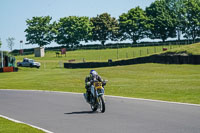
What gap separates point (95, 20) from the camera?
449ft

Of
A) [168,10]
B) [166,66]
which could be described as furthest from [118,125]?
[168,10]

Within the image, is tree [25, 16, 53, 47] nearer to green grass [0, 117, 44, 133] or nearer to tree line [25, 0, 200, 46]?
tree line [25, 0, 200, 46]

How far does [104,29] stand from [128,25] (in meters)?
10.9

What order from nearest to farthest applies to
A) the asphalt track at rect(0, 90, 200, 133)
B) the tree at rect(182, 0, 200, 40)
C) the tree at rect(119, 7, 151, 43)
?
the asphalt track at rect(0, 90, 200, 133) → the tree at rect(182, 0, 200, 40) → the tree at rect(119, 7, 151, 43)

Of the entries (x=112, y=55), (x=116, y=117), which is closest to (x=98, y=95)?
(x=116, y=117)

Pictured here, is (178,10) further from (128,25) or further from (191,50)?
(191,50)

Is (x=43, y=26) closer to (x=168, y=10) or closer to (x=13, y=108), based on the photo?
(x=168, y=10)

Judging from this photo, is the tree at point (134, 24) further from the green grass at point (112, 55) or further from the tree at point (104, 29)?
the green grass at point (112, 55)

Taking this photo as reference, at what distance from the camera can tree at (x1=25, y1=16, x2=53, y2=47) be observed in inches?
5123

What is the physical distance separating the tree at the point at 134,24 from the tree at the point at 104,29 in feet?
13.8

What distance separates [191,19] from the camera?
112250mm

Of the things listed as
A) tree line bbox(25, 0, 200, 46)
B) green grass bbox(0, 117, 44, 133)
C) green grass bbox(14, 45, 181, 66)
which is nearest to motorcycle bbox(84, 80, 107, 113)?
green grass bbox(0, 117, 44, 133)

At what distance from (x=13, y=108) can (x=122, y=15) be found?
370ft

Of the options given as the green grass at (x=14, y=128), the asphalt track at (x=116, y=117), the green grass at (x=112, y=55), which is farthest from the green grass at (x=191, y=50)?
the green grass at (x=14, y=128)
